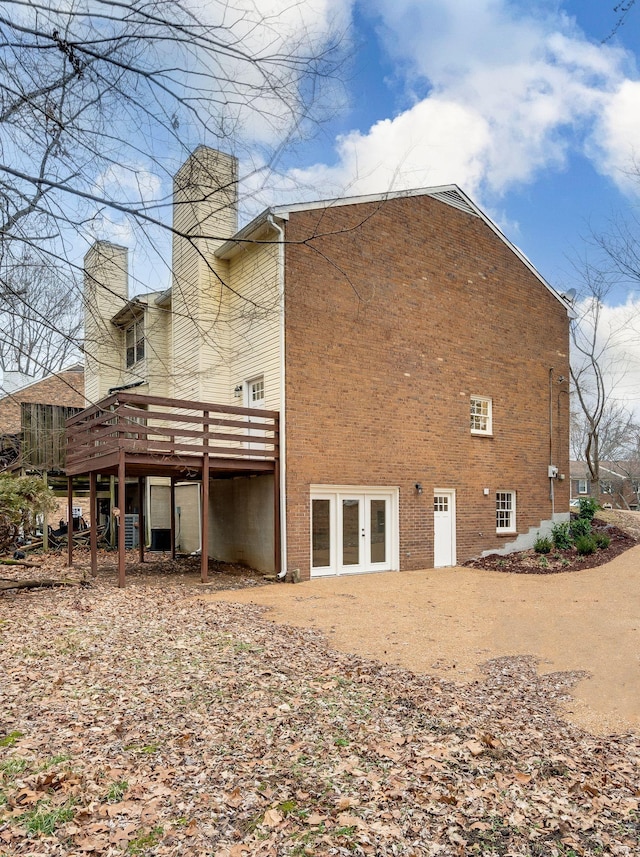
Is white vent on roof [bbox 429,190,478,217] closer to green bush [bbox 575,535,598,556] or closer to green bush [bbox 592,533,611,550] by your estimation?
green bush [bbox 575,535,598,556]

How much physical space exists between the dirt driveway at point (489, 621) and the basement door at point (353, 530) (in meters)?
0.45

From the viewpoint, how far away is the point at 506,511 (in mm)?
16891

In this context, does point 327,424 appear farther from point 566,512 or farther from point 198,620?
point 566,512

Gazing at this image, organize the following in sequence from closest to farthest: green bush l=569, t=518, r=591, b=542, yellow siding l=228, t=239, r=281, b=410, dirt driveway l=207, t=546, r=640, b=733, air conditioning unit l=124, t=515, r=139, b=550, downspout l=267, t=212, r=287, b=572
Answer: dirt driveway l=207, t=546, r=640, b=733 → downspout l=267, t=212, r=287, b=572 → yellow siding l=228, t=239, r=281, b=410 → green bush l=569, t=518, r=591, b=542 → air conditioning unit l=124, t=515, r=139, b=550

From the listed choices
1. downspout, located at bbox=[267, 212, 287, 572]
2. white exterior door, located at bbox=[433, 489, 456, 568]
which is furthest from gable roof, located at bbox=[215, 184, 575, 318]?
white exterior door, located at bbox=[433, 489, 456, 568]

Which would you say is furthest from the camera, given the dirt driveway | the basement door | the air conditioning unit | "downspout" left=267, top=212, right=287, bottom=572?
the air conditioning unit

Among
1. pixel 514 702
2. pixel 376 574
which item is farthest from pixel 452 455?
pixel 514 702

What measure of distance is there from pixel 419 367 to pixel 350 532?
174 inches

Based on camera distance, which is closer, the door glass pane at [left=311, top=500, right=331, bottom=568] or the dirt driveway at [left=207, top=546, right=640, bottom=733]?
the dirt driveway at [left=207, top=546, right=640, bottom=733]

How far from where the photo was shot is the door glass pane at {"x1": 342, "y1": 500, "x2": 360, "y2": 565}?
44.1ft

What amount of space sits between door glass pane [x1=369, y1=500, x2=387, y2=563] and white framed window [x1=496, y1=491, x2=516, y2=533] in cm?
422

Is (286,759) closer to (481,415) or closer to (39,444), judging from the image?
(481,415)

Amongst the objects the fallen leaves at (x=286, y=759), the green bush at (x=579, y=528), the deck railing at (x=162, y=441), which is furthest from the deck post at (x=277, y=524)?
the green bush at (x=579, y=528)

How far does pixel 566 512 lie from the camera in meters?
18.1
